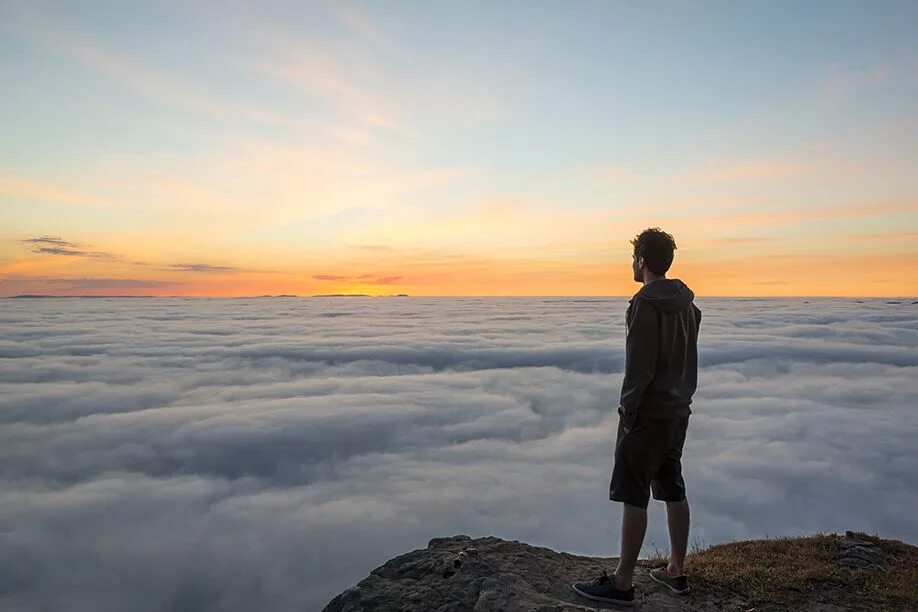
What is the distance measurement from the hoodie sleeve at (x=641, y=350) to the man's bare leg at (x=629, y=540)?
2.83ft

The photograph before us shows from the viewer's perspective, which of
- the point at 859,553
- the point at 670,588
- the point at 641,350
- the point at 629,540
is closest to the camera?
the point at 641,350

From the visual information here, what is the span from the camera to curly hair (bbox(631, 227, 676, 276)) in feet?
13.6

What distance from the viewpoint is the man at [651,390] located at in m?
3.92

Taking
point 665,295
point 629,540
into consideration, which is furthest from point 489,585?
point 665,295

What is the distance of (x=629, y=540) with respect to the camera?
13.6 feet

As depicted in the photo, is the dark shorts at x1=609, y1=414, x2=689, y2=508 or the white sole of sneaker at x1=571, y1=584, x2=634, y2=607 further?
the white sole of sneaker at x1=571, y1=584, x2=634, y2=607

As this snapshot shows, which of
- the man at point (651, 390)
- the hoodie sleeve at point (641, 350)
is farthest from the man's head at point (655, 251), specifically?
the hoodie sleeve at point (641, 350)

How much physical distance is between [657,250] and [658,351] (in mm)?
784

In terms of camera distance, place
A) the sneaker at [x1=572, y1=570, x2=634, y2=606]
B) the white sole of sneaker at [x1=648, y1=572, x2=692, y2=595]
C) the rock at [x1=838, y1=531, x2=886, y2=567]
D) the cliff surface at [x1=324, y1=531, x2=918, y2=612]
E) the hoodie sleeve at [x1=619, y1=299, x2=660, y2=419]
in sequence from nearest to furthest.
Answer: the hoodie sleeve at [x1=619, y1=299, x2=660, y2=419], the sneaker at [x1=572, y1=570, x2=634, y2=606], the cliff surface at [x1=324, y1=531, x2=918, y2=612], the white sole of sneaker at [x1=648, y1=572, x2=692, y2=595], the rock at [x1=838, y1=531, x2=886, y2=567]

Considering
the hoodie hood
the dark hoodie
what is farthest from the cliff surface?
the hoodie hood

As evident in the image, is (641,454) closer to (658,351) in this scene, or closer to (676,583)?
(658,351)

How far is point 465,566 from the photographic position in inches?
198

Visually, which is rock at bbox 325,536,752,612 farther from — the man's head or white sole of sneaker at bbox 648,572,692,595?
the man's head

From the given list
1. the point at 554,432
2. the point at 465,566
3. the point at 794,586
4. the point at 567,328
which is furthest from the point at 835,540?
the point at 567,328
